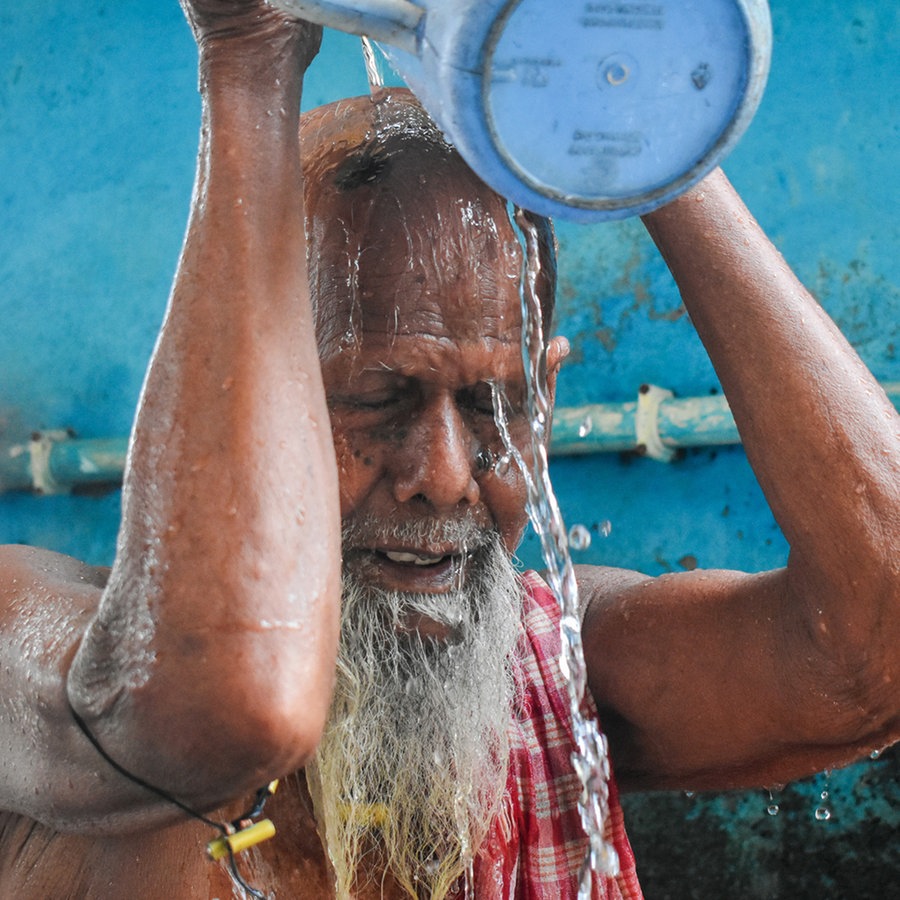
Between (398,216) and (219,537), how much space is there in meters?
0.67

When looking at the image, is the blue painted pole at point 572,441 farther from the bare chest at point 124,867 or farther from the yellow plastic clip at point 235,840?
the yellow plastic clip at point 235,840

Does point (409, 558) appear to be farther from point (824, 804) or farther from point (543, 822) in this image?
point (824, 804)

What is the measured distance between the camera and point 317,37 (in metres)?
1.37

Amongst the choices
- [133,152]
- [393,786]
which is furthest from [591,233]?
[393,786]

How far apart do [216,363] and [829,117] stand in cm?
198

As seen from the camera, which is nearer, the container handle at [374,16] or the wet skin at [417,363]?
the container handle at [374,16]

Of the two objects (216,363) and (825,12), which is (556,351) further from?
(825,12)

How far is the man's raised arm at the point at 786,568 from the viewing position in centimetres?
157

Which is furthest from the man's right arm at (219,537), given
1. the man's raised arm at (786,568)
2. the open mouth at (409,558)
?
the man's raised arm at (786,568)

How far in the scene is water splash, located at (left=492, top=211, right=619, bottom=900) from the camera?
1697mm

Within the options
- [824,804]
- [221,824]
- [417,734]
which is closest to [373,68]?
[417,734]

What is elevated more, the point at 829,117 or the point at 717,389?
the point at 829,117

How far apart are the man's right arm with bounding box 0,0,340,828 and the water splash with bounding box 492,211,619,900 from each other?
0.44 m

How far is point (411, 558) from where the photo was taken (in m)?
1.68
